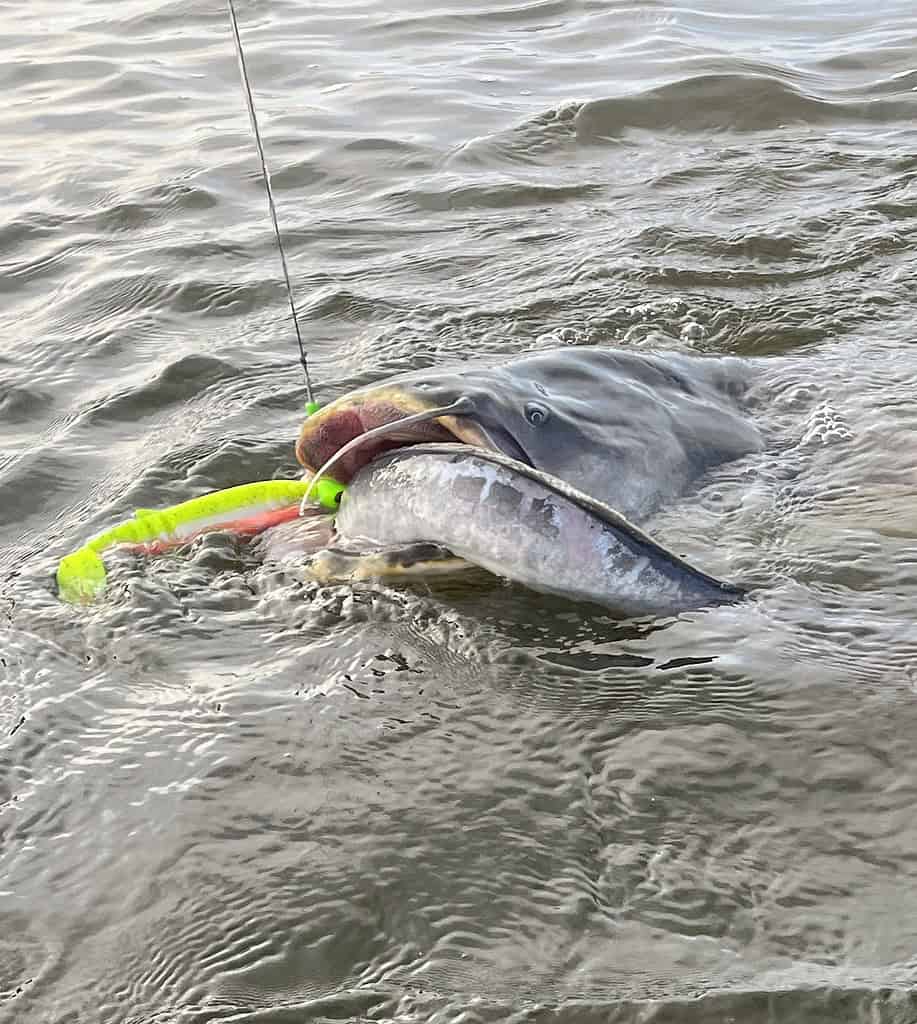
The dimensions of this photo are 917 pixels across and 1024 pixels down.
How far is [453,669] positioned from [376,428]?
1.85 feet

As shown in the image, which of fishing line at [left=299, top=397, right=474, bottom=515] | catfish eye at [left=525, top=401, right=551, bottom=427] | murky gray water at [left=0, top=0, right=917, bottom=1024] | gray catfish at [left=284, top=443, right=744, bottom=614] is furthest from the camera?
catfish eye at [left=525, top=401, right=551, bottom=427]

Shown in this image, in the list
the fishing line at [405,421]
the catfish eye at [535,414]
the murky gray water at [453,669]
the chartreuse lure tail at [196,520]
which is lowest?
the murky gray water at [453,669]

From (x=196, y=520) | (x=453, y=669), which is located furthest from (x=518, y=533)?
(x=196, y=520)

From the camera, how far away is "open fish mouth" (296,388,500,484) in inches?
110

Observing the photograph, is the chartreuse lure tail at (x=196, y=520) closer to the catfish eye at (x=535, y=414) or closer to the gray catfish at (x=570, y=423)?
the gray catfish at (x=570, y=423)

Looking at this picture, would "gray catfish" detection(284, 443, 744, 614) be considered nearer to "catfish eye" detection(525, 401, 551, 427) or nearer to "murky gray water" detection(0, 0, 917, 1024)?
"murky gray water" detection(0, 0, 917, 1024)

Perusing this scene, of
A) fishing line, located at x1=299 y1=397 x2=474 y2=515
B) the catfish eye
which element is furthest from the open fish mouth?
the catfish eye

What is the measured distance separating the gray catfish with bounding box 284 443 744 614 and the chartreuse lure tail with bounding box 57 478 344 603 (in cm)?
27

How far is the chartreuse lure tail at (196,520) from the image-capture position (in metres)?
2.97

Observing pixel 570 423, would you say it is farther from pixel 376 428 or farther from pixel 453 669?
pixel 453 669

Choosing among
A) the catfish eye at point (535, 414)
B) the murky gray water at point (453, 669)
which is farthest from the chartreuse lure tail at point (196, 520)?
the catfish eye at point (535, 414)

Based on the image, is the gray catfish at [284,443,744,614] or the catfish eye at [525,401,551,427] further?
the catfish eye at [525,401,551,427]

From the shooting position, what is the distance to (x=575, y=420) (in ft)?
9.78

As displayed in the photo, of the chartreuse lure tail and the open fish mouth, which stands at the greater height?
the open fish mouth
